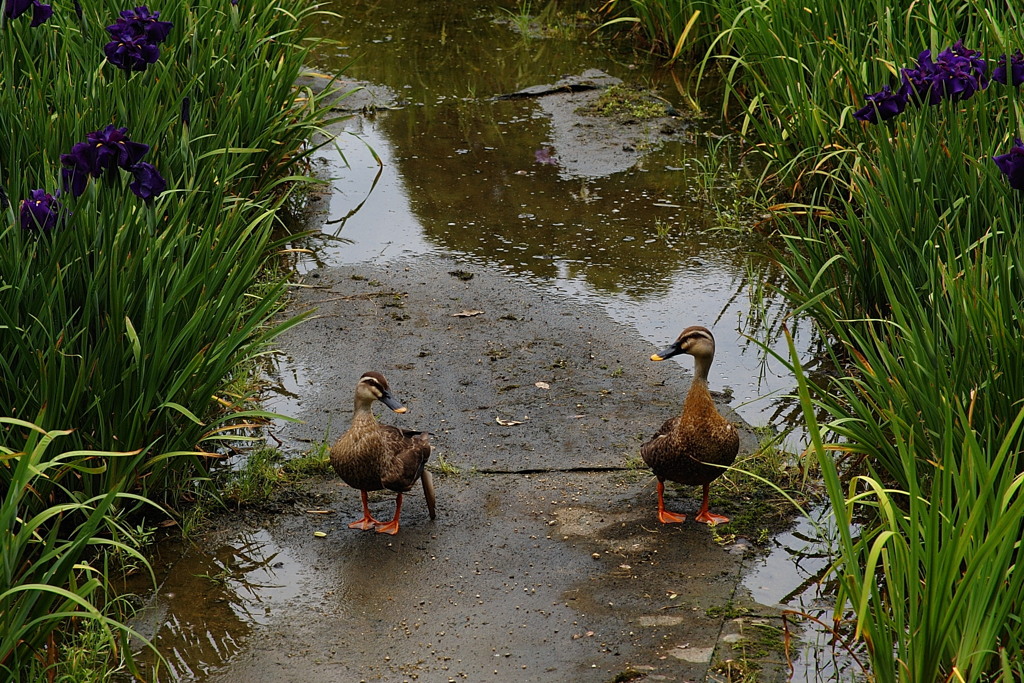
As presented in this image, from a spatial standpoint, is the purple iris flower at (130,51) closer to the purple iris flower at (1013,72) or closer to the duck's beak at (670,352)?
the duck's beak at (670,352)

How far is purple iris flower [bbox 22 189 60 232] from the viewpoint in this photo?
3.42 m

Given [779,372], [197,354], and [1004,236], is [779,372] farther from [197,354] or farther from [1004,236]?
[197,354]

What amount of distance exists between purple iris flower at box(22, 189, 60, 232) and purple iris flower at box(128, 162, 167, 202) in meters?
0.24

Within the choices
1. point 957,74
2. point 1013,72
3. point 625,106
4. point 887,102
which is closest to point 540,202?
point 625,106

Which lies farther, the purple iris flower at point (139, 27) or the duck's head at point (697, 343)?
the duck's head at point (697, 343)

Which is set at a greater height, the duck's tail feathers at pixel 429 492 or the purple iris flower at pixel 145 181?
the purple iris flower at pixel 145 181

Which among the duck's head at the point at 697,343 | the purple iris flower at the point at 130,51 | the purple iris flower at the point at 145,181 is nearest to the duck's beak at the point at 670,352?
the duck's head at the point at 697,343

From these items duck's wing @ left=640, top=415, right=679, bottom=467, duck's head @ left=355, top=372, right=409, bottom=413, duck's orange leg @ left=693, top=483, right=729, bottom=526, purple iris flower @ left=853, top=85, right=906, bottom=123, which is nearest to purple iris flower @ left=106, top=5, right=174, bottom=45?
duck's head @ left=355, top=372, right=409, bottom=413

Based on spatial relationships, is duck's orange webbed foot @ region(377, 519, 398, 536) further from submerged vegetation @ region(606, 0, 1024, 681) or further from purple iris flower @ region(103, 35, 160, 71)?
purple iris flower @ region(103, 35, 160, 71)

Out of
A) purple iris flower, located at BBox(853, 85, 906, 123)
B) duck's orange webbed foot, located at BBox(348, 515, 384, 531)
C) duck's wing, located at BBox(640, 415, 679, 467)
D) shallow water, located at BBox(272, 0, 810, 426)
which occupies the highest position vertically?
purple iris flower, located at BBox(853, 85, 906, 123)

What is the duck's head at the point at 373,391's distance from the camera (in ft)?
13.1

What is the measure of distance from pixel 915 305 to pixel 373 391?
75.4 inches

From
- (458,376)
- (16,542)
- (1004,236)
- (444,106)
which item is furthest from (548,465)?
(444,106)

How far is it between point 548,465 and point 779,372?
128cm
